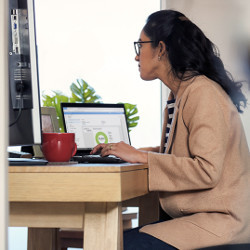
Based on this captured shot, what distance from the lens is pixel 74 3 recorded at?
4.02m

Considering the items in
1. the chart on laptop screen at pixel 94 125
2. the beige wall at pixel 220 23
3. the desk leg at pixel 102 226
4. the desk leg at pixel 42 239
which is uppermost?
the beige wall at pixel 220 23

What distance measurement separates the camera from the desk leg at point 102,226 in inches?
48.0

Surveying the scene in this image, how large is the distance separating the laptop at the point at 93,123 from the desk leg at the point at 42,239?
1.31 feet

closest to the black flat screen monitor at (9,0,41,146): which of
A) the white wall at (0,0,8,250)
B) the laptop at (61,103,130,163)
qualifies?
the white wall at (0,0,8,250)

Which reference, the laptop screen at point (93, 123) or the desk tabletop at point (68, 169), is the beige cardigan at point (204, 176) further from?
the laptop screen at point (93, 123)

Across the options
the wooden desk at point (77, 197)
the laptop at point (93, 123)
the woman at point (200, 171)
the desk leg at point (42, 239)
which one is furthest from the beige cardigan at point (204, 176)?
the laptop at point (93, 123)

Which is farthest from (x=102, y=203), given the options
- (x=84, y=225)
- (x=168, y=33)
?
(x=168, y=33)

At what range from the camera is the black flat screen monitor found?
1.24 m

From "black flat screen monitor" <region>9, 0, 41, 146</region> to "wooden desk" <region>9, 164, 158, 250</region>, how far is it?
0.39 feet

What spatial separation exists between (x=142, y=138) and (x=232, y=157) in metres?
2.49

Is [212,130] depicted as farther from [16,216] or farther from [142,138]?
[142,138]

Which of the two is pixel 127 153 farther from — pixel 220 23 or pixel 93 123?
pixel 220 23

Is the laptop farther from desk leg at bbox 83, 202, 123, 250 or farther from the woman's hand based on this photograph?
desk leg at bbox 83, 202, 123, 250

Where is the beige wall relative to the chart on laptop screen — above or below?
above
